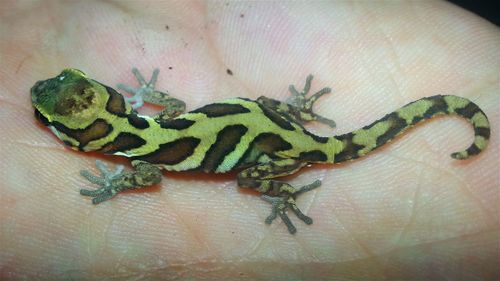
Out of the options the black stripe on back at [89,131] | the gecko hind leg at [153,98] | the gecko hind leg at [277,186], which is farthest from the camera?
the gecko hind leg at [153,98]

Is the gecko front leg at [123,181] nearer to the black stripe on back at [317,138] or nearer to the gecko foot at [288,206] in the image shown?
the gecko foot at [288,206]

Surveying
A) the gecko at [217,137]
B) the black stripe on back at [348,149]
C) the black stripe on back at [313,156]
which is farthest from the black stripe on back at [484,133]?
the black stripe on back at [313,156]

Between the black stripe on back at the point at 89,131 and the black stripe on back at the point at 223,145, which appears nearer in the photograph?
the black stripe on back at the point at 89,131

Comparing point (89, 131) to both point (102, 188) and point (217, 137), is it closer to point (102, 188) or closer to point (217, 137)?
point (102, 188)

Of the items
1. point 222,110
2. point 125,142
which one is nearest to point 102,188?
point 125,142

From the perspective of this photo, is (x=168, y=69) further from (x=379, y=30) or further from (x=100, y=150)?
(x=379, y=30)

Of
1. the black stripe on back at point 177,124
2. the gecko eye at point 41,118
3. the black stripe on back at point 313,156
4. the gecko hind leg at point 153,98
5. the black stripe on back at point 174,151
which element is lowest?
the black stripe on back at point 174,151

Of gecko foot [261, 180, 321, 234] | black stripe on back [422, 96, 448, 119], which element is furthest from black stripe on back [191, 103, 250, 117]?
black stripe on back [422, 96, 448, 119]

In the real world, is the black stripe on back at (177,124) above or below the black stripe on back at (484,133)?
below
